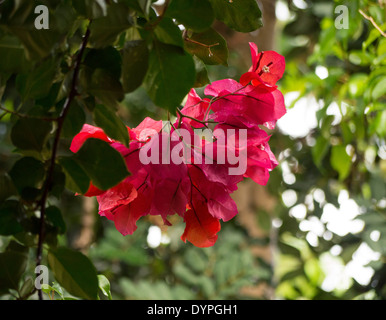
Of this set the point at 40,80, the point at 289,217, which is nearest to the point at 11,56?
the point at 40,80

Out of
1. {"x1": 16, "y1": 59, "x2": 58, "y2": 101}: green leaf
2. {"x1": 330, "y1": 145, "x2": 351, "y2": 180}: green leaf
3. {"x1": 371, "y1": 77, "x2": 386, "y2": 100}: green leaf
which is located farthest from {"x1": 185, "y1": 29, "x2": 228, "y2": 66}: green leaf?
{"x1": 330, "y1": 145, "x2": 351, "y2": 180}: green leaf

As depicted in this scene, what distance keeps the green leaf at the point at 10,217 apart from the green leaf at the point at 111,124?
73mm

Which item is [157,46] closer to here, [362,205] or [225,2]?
[225,2]

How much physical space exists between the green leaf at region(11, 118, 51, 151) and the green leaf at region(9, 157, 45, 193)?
0.01m

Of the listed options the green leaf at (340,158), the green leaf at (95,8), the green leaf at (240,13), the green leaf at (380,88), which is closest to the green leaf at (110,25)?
the green leaf at (95,8)

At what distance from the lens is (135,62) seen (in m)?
0.29

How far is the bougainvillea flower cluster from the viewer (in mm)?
332

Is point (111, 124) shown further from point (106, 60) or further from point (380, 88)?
point (380, 88)

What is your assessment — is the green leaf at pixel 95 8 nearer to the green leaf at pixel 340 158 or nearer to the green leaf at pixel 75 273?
the green leaf at pixel 75 273

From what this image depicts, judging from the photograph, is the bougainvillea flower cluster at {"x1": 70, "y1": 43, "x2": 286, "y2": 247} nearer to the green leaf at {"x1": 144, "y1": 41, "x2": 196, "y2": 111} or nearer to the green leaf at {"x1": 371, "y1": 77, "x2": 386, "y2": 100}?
the green leaf at {"x1": 144, "y1": 41, "x2": 196, "y2": 111}

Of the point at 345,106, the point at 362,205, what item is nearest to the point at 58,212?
the point at 345,106

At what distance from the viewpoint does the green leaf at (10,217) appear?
1.00ft

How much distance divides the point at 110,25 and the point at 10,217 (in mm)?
132

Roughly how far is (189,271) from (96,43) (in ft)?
3.97
